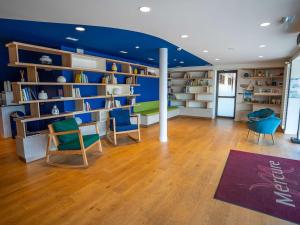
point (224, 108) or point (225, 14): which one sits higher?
point (225, 14)

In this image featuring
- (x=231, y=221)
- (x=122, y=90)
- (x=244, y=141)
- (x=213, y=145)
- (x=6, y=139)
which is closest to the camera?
(x=231, y=221)

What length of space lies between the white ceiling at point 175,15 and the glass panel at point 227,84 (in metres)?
4.38

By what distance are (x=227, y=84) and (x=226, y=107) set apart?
40.5 inches

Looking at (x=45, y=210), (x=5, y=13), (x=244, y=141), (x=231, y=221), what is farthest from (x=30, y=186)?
(x=244, y=141)

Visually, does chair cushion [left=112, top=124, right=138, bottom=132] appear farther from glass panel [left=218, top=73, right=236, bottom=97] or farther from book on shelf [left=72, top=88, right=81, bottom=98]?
glass panel [left=218, top=73, right=236, bottom=97]

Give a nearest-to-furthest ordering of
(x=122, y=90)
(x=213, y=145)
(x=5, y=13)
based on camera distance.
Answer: (x=5, y=13) < (x=213, y=145) < (x=122, y=90)

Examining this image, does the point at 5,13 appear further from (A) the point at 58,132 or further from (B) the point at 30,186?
(B) the point at 30,186

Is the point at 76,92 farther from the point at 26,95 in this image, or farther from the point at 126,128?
the point at 126,128

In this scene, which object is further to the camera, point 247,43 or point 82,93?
point 82,93

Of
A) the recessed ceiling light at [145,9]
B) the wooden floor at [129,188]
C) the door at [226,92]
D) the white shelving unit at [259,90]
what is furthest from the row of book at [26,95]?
the white shelving unit at [259,90]

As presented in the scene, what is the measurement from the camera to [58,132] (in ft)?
11.2

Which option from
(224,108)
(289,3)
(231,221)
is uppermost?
(289,3)

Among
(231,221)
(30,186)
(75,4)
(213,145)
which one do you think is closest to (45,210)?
(30,186)

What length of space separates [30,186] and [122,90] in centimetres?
391
